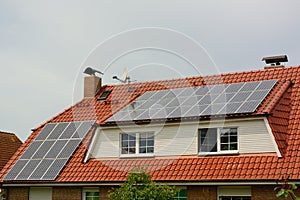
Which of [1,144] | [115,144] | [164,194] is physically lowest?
[164,194]

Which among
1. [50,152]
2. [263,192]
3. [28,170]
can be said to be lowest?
[263,192]

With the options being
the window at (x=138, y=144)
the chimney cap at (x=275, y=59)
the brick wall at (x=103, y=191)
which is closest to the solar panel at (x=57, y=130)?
the window at (x=138, y=144)

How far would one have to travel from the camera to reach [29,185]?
2516cm

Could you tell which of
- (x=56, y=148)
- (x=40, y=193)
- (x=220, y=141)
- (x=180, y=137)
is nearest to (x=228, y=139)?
(x=220, y=141)

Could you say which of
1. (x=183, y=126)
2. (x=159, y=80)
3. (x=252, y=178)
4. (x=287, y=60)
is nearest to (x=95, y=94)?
(x=159, y=80)

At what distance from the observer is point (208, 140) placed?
22.3 m

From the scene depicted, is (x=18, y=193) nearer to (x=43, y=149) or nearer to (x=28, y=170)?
(x=28, y=170)

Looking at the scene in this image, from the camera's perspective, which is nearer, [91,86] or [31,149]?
[31,149]

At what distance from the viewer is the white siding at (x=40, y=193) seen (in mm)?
25156

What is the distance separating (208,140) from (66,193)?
7.36 m

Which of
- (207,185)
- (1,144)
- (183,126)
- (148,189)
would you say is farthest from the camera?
(1,144)

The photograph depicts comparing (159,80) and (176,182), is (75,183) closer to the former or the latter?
(176,182)

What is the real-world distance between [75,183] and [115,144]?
2610 millimetres

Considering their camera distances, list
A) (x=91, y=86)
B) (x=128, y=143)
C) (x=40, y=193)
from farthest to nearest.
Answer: (x=91, y=86)
(x=40, y=193)
(x=128, y=143)
